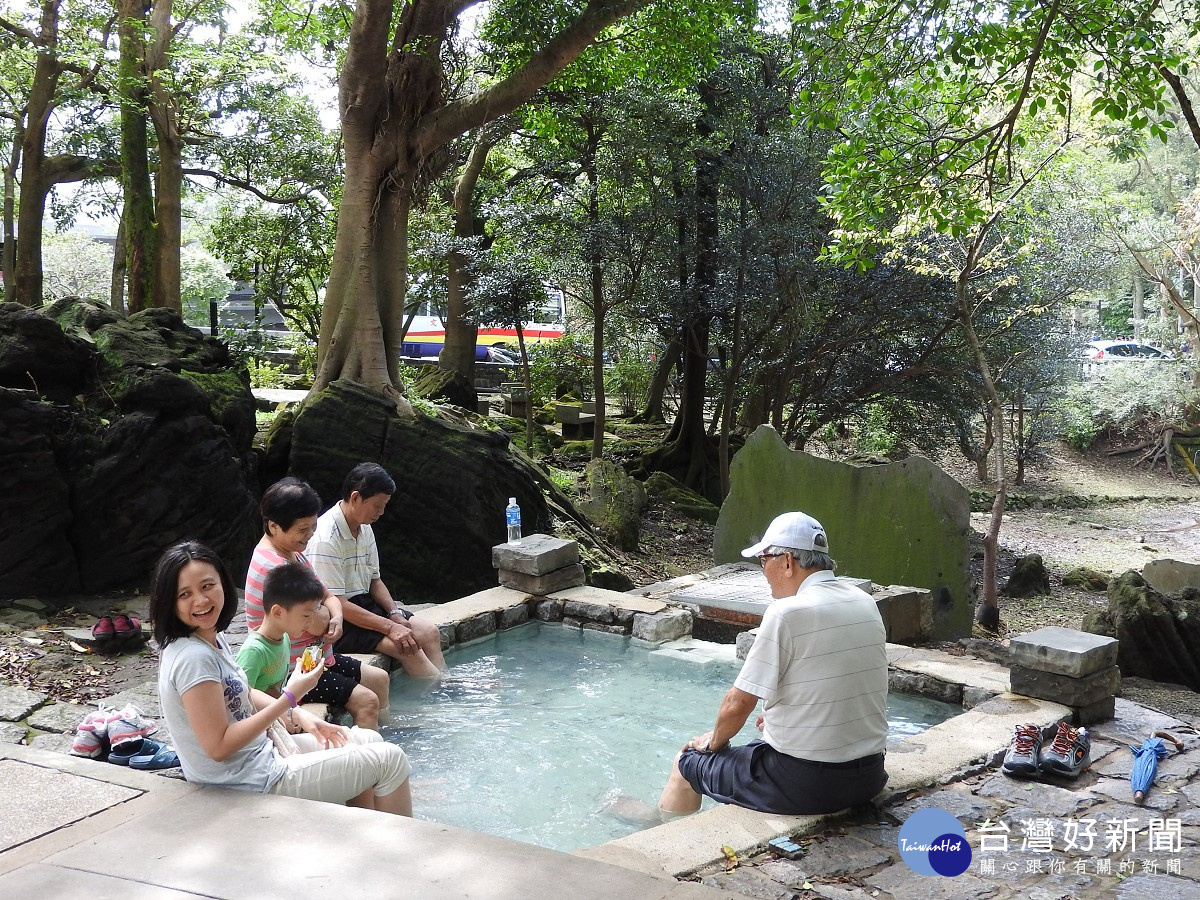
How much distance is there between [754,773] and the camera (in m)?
4.00

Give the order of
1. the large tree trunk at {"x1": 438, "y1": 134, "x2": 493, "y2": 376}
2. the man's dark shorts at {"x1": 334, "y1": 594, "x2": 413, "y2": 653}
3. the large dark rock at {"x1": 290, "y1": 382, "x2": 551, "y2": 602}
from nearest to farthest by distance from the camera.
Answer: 1. the man's dark shorts at {"x1": 334, "y1": 594, "x2": 413, "y2": 653}
2. the large dark rock at {"x1": 290, "y1": 382, "x2": 551, "y2": 602}
3. the large tree trunk at {"x1": 438, "y1": 134, "x2": 493, "y2": 376}

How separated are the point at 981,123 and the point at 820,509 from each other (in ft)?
18.5

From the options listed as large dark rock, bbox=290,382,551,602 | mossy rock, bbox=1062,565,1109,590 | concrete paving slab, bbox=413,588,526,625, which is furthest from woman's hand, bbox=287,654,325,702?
mossy rock, bbox=1062,565,1109,590

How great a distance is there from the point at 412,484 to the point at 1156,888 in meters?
8.00

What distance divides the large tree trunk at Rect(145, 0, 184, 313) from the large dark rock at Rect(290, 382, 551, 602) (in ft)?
11.9

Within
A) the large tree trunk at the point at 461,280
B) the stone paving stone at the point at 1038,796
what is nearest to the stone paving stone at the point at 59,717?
the stone paving stone at the point at 1038,796

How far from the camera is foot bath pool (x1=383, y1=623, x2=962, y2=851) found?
4523 mm

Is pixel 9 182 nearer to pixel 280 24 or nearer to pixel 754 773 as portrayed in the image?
pixel 280 24

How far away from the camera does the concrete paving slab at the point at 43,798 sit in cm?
331

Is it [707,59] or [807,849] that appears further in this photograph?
[707,59]

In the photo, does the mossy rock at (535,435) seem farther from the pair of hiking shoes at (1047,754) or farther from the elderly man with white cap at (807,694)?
the elderly man with white cap at (807,694)

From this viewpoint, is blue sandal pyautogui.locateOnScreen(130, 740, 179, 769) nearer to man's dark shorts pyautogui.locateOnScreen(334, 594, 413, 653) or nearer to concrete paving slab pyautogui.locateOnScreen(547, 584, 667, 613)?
man's dark shorts pyautogui.locateOnScreen(334, 594, 413, 653)

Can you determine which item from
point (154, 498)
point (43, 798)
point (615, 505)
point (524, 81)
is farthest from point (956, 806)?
point (615, 505)

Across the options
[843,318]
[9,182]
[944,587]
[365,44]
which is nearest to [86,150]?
[9,182]
